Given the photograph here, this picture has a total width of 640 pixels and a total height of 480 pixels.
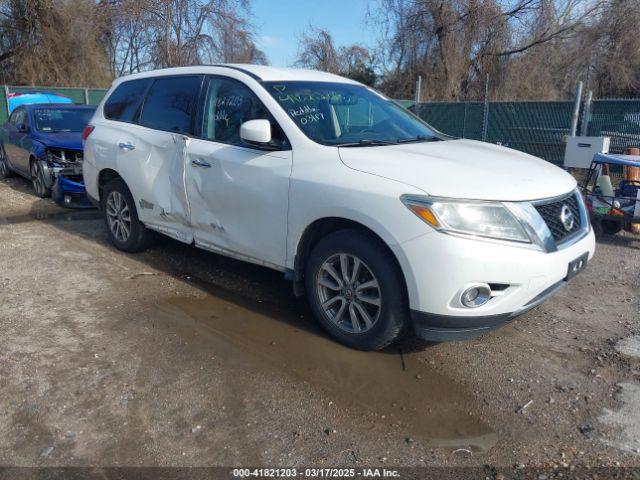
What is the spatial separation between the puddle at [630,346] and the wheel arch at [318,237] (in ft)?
5.59

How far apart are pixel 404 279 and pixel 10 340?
2.84 metres

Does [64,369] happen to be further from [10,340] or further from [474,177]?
[474,177]

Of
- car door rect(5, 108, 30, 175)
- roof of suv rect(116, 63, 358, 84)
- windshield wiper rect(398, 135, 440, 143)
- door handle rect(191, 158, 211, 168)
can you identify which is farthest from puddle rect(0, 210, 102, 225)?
windshield wiper rect(398, 135, 440, 143)

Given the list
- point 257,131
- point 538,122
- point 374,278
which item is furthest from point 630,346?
point 538,122

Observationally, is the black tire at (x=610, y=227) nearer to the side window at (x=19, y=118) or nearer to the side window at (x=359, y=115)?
the side window at (x=359, y=115)

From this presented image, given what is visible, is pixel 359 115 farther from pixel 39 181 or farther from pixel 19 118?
pixel 19 118

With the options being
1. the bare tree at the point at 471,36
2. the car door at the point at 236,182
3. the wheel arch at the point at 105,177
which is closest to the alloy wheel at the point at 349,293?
the car door at the point at 236,182

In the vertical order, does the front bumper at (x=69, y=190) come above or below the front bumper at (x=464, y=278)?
below

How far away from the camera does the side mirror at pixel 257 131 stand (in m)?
3.88

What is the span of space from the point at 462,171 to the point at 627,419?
1701 millimetres

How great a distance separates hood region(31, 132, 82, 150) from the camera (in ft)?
28.2

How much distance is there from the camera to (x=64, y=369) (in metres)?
3.54

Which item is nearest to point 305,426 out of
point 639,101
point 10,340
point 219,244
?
point 219,244

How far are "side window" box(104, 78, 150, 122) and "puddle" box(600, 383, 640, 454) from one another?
488 centimetres
